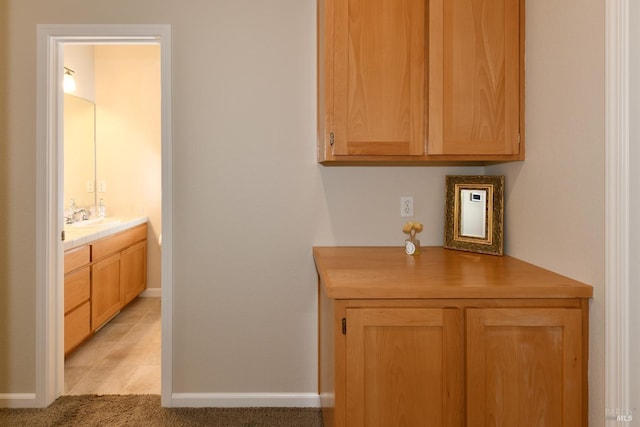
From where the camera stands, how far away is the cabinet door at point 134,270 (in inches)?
179

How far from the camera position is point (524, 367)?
1697 millimetres

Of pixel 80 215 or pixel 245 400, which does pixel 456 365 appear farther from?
pixel 80 215

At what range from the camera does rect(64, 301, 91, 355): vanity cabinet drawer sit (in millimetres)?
3277

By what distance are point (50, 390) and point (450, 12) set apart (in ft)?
9.24

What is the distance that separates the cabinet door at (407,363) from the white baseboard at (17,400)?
1.98m

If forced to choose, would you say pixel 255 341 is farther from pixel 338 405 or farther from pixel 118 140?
pixel 118 140

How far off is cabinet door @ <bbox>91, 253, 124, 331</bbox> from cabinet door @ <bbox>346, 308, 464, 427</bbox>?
9.14 ft

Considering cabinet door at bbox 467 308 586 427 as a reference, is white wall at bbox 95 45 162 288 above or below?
above

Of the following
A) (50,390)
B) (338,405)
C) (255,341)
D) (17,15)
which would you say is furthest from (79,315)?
(338,405)

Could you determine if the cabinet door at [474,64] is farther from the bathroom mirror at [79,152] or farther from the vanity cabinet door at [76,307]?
the bathroom mirror at [79,152]

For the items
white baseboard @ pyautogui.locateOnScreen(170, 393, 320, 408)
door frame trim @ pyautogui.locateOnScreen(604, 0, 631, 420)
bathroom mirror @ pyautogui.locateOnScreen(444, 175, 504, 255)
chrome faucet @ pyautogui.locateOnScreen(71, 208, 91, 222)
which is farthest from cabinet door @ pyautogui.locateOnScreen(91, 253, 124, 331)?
door frame trim @ pyautogui.locateOnScreen(604, 0, 631, 420)

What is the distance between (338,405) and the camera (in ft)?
5.47

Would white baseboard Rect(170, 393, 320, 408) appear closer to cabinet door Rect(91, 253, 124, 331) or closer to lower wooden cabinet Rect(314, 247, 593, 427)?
lower wooden cabinet Rect(314, 247, 593, 427)

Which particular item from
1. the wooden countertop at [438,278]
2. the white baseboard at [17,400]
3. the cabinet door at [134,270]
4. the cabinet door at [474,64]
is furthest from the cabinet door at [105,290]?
the cabinet door at [474,64]
